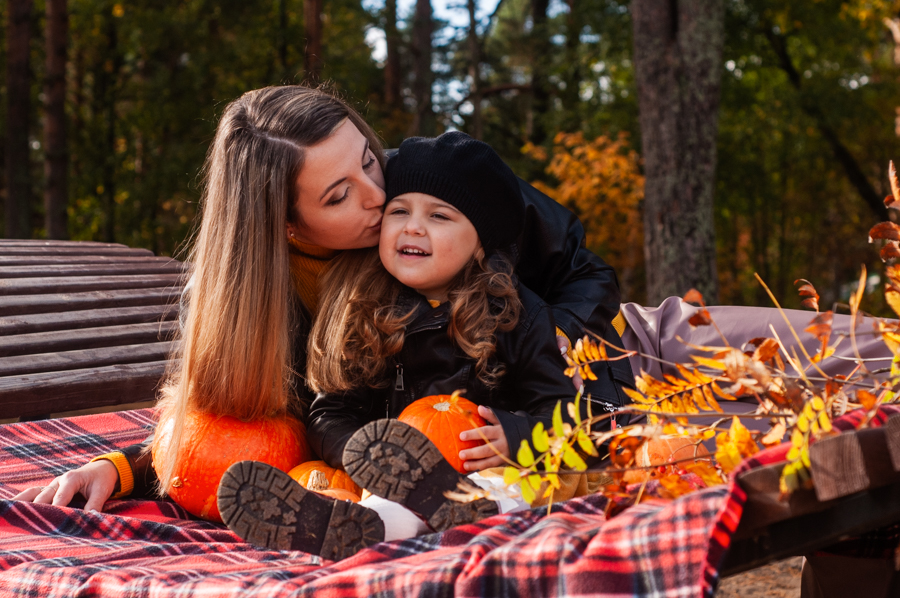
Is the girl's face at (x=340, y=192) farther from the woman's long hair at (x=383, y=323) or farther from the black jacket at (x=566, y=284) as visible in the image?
the black jacket at (x=566, y=284)

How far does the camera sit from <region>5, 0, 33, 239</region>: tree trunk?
9773mm

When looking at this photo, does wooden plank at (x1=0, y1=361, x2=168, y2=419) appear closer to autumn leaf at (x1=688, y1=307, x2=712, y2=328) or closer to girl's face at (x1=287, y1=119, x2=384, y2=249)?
girl's face at (x1=287, y1=119, x2=384, y2=249)

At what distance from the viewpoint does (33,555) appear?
5.60ft

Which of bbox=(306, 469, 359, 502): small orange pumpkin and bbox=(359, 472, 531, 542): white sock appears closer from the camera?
bbox=(359, 472, 531, 542): white sock

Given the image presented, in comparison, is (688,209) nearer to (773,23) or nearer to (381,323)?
(381,323)

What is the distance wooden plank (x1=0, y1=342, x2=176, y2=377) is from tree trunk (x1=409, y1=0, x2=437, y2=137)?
24.6ft

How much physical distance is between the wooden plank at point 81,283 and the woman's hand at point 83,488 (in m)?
2.04

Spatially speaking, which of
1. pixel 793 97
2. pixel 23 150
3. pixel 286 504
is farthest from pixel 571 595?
pixel 23 150

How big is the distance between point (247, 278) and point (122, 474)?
0.71m

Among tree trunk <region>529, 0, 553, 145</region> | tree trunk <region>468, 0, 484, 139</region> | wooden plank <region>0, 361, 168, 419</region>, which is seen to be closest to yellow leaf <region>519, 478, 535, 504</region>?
wooden plank <region>0, 361, 168, 419</region>

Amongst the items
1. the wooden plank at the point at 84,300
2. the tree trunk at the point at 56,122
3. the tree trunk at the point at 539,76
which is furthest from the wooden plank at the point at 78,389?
the tree trunk at the point at 539,76

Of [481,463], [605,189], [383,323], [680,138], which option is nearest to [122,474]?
[383,323]

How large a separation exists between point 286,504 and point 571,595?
2.03 ft

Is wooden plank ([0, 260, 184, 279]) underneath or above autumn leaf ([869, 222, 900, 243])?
underneath
